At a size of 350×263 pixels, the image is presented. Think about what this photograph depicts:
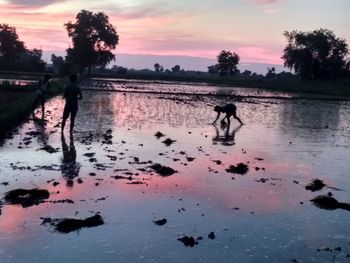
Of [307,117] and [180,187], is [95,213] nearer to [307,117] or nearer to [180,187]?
[180,187]

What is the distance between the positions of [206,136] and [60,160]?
705 centimetres

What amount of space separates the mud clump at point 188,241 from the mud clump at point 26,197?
2815 mm

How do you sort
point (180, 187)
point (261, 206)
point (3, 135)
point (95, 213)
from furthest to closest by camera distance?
1. point (3, 135)
2. point (180, 187)
3. point (261, 206)
4. point (95, 213)

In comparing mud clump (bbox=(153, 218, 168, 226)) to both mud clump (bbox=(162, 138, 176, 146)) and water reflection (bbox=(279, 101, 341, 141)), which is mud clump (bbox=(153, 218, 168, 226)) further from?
water reflection (bbox=(279, 101, 341, 141))

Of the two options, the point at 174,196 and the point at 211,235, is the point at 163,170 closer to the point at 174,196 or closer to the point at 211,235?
the point at 174,196

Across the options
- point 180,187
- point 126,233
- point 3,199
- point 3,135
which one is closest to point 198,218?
point 126,233

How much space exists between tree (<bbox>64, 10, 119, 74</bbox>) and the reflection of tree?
86084 millimetres

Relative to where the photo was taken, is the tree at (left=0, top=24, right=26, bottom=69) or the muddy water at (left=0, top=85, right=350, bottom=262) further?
the tree at (left=0, top=24, right=26, bottom=69)

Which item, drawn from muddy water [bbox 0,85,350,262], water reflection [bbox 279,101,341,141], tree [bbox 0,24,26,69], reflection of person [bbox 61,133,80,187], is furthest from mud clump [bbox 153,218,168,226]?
tree [bbox 0,24,26,69]

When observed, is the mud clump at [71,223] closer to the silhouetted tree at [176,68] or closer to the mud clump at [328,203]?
the mud clump at [328,203]

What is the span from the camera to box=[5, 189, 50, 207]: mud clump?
8593mm

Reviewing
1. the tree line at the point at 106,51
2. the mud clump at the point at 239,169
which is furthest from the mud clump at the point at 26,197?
the tree line at the point at 106,51

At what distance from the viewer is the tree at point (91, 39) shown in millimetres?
104188

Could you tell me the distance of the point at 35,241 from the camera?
686 cm
